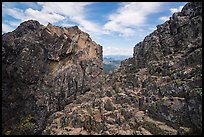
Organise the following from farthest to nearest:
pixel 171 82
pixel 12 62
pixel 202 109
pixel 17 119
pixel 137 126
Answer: pixel 12 62
pixel 17 119
pixel 171 82
pixel 137 126
pixel 202 109

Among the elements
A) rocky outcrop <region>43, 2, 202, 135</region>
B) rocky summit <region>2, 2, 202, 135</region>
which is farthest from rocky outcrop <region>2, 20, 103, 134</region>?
rocky outcrop <region>43, 2, 202, 135</region>

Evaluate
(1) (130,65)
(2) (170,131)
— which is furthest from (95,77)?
(2) (170,131)

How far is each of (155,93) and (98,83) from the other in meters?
21.1

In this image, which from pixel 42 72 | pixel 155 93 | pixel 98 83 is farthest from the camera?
pixel 42 72

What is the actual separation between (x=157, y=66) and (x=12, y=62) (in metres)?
51.2

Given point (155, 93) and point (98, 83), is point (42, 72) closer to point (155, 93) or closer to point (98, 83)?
point (98, 83)

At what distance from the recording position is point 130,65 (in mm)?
69438

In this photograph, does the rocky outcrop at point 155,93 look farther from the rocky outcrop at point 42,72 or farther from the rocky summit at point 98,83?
the rocky outcrop at point 42,72

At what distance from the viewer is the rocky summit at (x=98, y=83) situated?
47178 millimetres

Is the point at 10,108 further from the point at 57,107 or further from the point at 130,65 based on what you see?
the point at 130,65

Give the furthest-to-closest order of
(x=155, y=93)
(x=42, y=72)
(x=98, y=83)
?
(x=42, y=72)
(x=98, y=83)
(x=155, y=93)

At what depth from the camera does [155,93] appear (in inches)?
2056

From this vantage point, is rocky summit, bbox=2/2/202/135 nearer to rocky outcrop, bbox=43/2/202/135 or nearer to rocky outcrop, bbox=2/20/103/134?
rocky outcrop, bbox=43/2/202/135

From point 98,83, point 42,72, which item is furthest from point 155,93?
point 42,72
